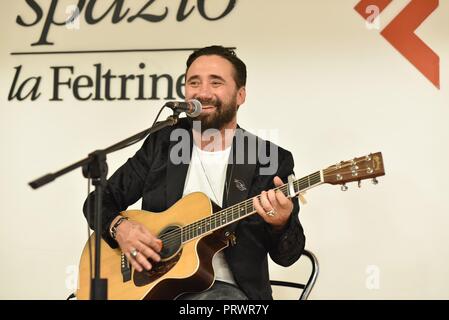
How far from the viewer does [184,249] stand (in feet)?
11.2

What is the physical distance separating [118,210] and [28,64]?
156 centimetres

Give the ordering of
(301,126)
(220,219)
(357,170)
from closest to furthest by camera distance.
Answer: (357,170)
(220,219)
(301,126)

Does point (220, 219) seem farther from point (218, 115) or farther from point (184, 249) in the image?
point (218, 115)

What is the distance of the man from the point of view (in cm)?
353

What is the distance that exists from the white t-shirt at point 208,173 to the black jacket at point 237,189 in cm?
4

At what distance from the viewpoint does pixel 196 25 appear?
15.4ft

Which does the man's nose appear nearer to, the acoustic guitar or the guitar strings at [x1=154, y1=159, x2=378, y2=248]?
the acoustic guitar

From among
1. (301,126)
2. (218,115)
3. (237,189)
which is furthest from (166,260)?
(301,126)

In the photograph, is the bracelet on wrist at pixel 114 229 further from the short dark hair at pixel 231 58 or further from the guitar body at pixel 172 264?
the short dark hair at pixel 231 58

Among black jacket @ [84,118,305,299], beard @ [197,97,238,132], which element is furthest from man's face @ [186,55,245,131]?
black jacket @ [84,118,305,299]

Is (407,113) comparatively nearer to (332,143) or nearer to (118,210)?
(332,143)

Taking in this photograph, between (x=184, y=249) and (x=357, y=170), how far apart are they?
36.4 inches
